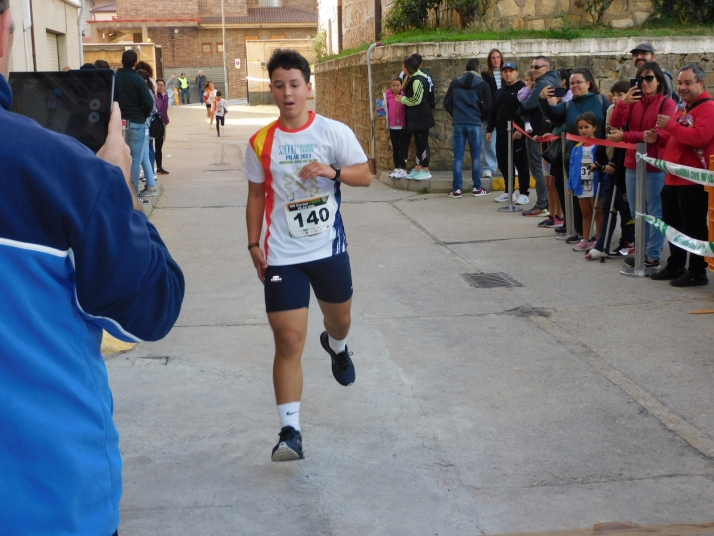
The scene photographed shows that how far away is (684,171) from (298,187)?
421cm

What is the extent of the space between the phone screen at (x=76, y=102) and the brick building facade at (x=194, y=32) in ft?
196

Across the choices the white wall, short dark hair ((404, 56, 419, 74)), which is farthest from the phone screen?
short dark hair ((404, 56, 419, 74))

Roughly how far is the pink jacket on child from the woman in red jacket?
5.63 meters

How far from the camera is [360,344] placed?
6234 mm

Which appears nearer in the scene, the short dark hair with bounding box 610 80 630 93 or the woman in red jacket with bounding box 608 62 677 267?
the woman in red jacket with bounding box 608 62 677 267

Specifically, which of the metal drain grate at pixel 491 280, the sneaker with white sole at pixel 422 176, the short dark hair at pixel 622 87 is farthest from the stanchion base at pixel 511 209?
the metal drain grate at pixel 491 280

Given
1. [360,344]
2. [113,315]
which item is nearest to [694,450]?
[360,344]

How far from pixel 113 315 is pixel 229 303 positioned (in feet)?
18.7

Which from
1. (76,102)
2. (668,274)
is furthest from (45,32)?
(76,102)

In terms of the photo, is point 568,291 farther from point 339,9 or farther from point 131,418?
point 339,9

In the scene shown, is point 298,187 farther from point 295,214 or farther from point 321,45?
point 321,45

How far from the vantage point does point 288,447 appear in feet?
13.9

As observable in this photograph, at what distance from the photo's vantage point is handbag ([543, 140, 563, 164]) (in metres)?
9.88

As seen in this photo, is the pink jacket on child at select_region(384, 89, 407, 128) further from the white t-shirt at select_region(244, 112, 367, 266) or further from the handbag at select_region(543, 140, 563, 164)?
the white t-shirt at select_region(244, 112, 367, 266)
